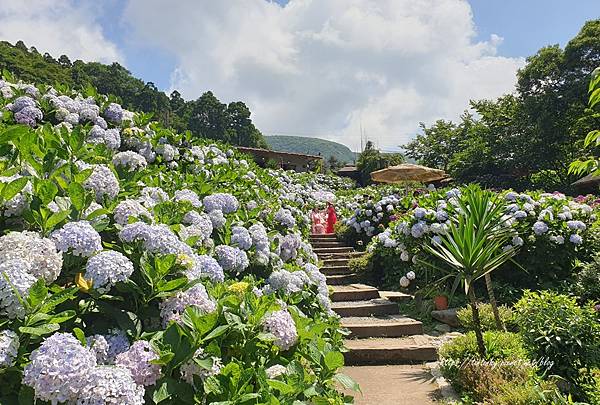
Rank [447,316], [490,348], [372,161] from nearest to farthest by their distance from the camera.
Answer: [490,348], [447,316], [372,161]

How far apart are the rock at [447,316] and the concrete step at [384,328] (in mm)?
488

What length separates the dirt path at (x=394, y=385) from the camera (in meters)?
4.21

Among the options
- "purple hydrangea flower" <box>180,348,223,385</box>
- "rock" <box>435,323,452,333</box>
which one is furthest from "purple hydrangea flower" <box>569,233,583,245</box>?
"purple hydrangea flower" <box>180,348,223,385</box>

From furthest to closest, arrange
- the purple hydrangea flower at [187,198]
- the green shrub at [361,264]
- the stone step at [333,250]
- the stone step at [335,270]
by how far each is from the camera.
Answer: the stone step at [333,250], the stone step at [335,270], the green shrub at [361,264], the purple hydrangea flower at [187,198]

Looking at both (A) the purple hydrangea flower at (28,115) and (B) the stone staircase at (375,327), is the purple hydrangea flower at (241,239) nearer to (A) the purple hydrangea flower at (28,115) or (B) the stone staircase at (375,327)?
(B) the stone staircase at (375,327)

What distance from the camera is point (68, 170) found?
196 cm

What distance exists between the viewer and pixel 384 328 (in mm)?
6113

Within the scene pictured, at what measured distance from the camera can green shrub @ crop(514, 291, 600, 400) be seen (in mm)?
3791

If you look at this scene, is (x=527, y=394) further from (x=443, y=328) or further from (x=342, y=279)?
(x=342, y=279)

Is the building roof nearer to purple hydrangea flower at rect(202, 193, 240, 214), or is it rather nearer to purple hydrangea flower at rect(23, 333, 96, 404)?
purple hydrangea flower at rect(202, 193, 240, 214)

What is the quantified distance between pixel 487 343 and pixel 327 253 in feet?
20.7

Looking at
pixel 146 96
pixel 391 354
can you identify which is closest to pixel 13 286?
pixel 391 354

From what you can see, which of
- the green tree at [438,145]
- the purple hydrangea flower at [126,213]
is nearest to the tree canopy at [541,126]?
the green tree at [438,145]

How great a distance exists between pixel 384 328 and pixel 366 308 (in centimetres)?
78
